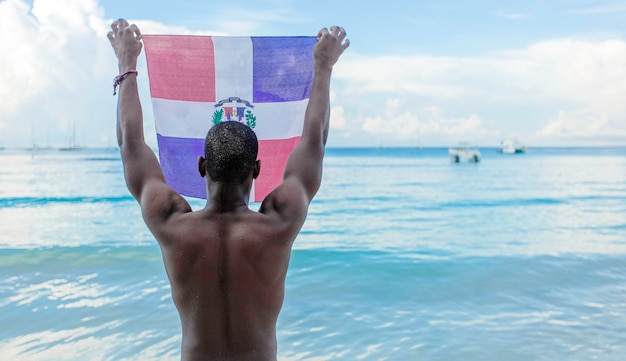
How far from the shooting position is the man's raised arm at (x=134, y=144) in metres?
2.15

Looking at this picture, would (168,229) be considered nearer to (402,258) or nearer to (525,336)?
(525,336)

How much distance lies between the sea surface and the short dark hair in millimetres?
4458

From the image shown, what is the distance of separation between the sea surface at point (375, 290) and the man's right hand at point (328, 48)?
4.18 meters

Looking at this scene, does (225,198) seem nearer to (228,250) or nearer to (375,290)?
(228,250)

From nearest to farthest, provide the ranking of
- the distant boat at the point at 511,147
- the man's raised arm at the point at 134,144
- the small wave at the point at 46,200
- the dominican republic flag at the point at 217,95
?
the man's raised arm at the point at 134,144
the dominican republic flag at the point at 217,95
the small wave at the point at 46,200
the distant boat at the point at 511,147

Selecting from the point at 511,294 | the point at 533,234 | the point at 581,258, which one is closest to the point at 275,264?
the point at 511,294

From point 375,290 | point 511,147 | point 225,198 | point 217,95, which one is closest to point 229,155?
point 225,198

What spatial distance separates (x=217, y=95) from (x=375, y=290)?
6.34m

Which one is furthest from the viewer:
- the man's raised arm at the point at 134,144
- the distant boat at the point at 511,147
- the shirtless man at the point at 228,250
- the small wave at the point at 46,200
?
the distant boat at the point at 511,147

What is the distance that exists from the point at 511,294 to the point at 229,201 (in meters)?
7.44

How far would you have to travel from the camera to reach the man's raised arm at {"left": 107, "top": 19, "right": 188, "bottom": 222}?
7.07 feet

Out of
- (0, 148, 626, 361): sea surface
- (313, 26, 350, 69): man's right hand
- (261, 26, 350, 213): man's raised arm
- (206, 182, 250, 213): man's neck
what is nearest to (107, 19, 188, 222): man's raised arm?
(206, 182, 250, 213): man's neck

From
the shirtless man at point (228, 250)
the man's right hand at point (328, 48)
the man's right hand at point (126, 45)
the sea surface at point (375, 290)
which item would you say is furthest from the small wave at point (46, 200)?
the shirtless man at point (228, 250)

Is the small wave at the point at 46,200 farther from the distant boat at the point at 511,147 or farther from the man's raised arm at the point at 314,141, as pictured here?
the distant boat at the point at 511,147
